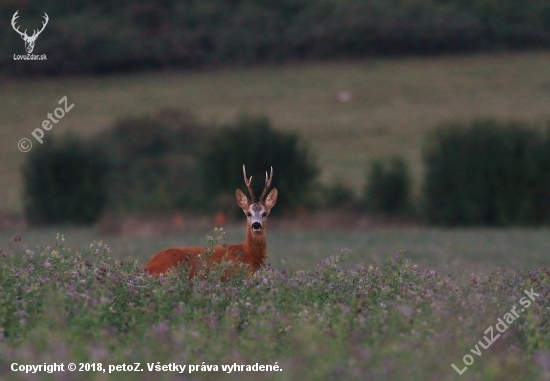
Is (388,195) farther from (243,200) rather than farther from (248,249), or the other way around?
(248,249)

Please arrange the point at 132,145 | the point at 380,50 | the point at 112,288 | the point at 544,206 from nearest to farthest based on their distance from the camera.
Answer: the point at 112,288, the point at 544,206, the point at 132,145, the point at 380,50

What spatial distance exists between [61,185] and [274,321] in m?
39.1

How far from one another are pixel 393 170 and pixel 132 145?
70.4ft

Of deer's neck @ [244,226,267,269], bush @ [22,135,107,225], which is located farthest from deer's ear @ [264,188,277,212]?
bush @ [22,135,107,225]

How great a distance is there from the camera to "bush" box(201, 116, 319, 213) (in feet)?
145

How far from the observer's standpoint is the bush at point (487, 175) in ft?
137

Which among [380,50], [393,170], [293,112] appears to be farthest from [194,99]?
[393,170]

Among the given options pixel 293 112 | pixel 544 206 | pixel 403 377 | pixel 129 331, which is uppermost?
pixel 293 112

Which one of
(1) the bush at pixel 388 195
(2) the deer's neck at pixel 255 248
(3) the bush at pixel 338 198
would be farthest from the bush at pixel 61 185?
(2) the deer's neck at pixel 255 248

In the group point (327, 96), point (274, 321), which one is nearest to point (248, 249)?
point (274, 321)

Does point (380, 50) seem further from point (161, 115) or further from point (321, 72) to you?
point (161, 115)

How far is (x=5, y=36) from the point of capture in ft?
212

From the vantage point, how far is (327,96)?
74.3m

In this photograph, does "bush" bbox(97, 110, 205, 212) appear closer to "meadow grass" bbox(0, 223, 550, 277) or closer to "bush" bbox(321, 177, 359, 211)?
"bush" bbox(321, 177, 359, 211)
